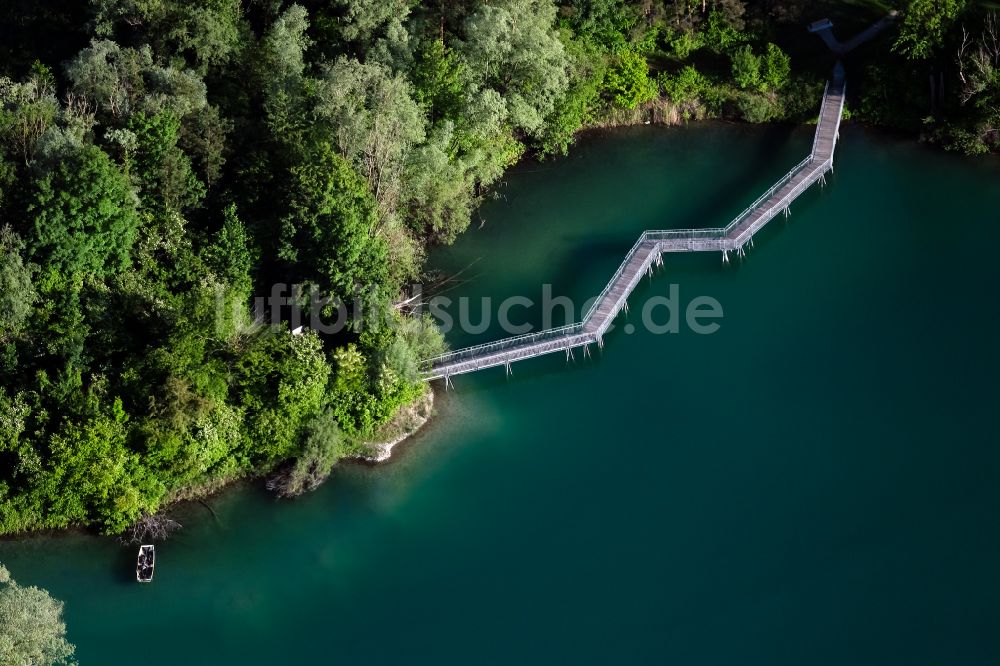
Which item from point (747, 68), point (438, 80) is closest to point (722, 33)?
point (747, 68)

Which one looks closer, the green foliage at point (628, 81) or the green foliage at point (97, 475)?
the green foliage at point (97, 475)

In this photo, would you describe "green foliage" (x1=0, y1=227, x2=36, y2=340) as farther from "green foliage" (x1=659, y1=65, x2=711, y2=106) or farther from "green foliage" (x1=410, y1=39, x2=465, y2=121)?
"green foliage" (x1=659, y1=65, x2=711, y2=106)

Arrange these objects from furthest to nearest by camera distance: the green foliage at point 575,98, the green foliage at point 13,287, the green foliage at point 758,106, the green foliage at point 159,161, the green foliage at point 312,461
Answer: the green foliage at point 758,106, the green foliage at point 575,98, the green foliage at point 159,161, the green foliage at point 312,461, the green foliage at point 13,287

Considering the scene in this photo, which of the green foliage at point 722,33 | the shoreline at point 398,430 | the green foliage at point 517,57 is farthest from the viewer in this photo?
the green foliage at point 722,33

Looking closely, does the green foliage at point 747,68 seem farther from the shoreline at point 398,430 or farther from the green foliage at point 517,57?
the shoreline at point 398,430

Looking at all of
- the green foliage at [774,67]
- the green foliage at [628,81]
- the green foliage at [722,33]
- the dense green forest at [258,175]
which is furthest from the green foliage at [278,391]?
the green foliage at [722,33]

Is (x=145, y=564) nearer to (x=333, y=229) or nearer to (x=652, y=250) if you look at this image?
(x=333, y=229)

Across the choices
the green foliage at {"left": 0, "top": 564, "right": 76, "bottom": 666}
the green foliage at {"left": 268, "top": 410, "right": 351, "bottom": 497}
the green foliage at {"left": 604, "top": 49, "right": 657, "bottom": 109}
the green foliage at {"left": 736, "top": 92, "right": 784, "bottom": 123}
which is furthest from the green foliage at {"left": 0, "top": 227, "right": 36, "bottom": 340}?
the green foliage at {"left": 736, "top": 92, "right": 784, "bottom": 123}
